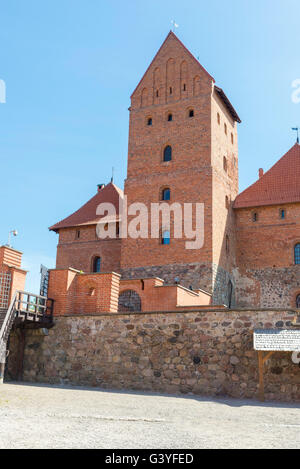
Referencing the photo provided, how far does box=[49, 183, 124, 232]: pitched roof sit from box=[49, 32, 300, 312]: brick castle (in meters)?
0.12

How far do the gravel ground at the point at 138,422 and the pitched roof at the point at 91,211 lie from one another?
1542 cm

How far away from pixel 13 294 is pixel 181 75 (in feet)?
48.9

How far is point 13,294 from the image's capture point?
1417 cm

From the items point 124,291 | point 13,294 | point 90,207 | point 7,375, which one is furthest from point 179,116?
point 7,375

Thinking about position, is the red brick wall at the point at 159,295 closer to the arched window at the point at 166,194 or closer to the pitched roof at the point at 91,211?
the arched window at the point at 166,194

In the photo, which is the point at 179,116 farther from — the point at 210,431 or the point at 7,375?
the point at 210,431

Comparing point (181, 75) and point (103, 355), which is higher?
point (181, 75)

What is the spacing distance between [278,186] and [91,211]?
33.1 ft

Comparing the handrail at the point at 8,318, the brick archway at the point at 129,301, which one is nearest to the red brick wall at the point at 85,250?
the brick archway at the point at 129,301

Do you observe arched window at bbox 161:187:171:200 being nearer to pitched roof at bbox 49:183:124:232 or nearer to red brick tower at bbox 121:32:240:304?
red brick tower at bbox 121:32:240:304

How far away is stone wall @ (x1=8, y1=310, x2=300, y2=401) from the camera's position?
37.7 ft

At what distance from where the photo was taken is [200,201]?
21.7m
